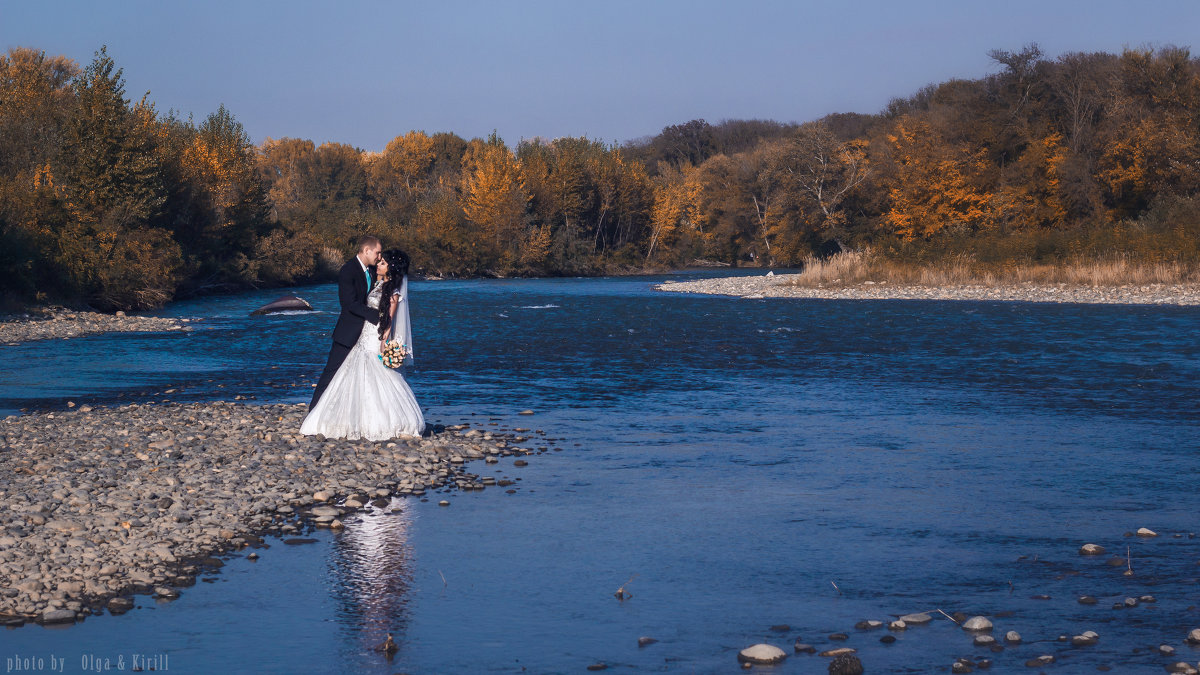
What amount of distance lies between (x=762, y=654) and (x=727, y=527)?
315cm

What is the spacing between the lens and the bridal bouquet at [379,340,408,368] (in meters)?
12.4

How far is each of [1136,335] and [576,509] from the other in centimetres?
2239

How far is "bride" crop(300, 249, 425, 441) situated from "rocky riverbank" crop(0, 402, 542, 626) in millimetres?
296

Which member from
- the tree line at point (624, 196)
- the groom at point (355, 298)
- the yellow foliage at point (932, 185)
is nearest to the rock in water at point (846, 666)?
the groom at point (355, 298)

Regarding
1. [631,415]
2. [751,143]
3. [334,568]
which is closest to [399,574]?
[334,568]

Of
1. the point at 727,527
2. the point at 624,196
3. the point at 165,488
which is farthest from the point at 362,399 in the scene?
the point at 624,196

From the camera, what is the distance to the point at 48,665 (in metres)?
6.02

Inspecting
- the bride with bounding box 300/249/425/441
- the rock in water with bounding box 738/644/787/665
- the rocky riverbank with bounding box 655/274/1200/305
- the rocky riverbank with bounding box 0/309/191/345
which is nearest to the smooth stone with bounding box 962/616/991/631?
the rock in water with bounding box 738/644/787/665

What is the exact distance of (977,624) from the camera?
6.70 m

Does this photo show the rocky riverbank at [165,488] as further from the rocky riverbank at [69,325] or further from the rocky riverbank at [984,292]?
the rocky riverbank at [984,292]

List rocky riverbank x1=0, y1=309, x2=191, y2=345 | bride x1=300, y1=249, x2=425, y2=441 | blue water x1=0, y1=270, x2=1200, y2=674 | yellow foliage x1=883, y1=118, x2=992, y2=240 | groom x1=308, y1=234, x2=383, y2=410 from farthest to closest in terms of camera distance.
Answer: yellow foliage x1=883, y1=118, x2=992, y2=240 → rocky riverbank x1=0, y1=309, x2=191, y2=345 → bride x1=300, y1=249, x2=425, y2=441 → groom x1=308, y1=234, x2=383, y2=410 → blue water x1=0, y1=270, x2=1200, y2=674

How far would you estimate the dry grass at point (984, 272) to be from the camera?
43.2m

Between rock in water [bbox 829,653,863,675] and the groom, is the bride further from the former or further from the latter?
rock in water [bbox 829,653,863,675]

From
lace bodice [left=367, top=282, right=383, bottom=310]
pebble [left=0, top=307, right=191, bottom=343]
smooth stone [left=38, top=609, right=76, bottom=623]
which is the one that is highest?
lace bodice [left=367, top=282, right=383, bottom=310]
